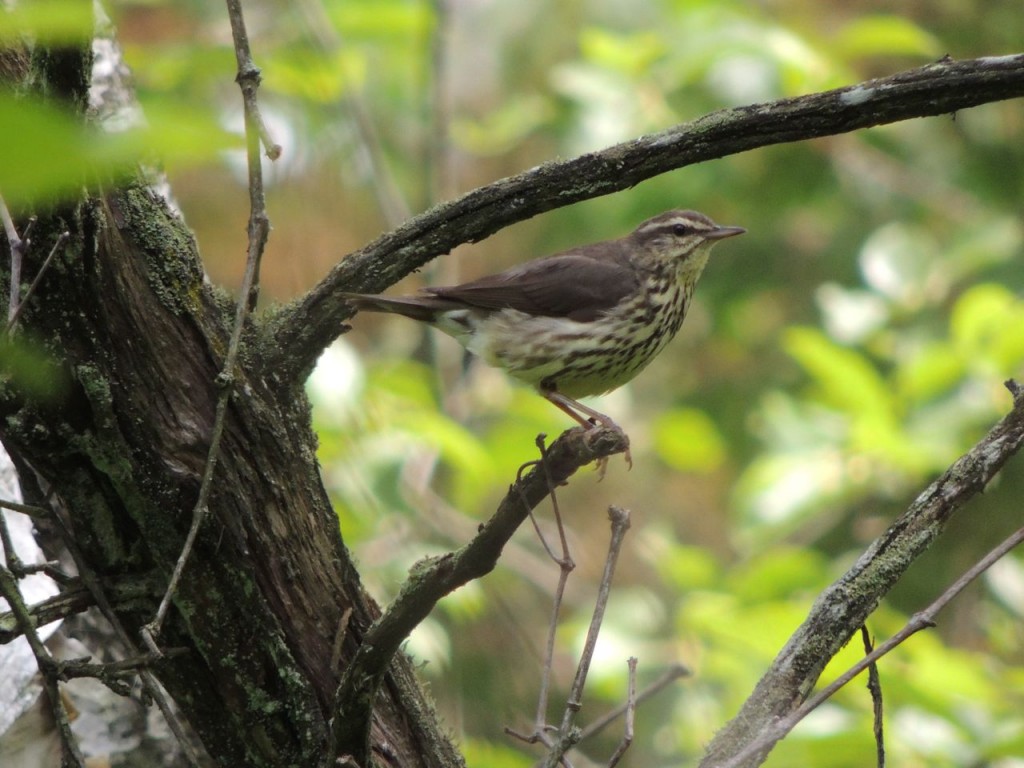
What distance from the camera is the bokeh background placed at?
502 centimetres

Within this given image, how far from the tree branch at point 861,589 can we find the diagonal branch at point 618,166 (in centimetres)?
61

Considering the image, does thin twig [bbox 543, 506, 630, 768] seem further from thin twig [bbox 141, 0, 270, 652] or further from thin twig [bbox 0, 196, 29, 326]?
thin twig [bbox 0, 196, 29, 326]

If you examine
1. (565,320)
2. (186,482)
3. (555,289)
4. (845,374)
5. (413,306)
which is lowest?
(186,482)

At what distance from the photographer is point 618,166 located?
2.38m

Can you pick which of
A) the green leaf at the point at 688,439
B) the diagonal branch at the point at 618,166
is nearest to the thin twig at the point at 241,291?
the diagonal branch at the point at 618,166

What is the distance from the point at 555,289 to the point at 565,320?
157mm

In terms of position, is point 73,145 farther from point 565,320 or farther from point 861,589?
point 565,320

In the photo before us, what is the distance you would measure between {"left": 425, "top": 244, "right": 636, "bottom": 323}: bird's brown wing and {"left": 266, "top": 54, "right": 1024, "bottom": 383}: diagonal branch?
1727mm

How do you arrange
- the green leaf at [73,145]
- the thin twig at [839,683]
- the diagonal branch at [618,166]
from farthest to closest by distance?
1. the diagonal branch at [618,166]
2. the thin twig at [839,683]
3. the green leaf at [73,145]

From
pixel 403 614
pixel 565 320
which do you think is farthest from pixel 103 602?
pixel 565 320

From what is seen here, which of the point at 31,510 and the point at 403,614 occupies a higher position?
the point at 31,510

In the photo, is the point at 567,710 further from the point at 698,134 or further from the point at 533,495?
the point at 698,134

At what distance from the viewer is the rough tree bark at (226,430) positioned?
89.5 inches

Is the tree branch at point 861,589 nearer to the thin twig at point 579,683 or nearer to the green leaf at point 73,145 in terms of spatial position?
the thin twig at point 579,683
